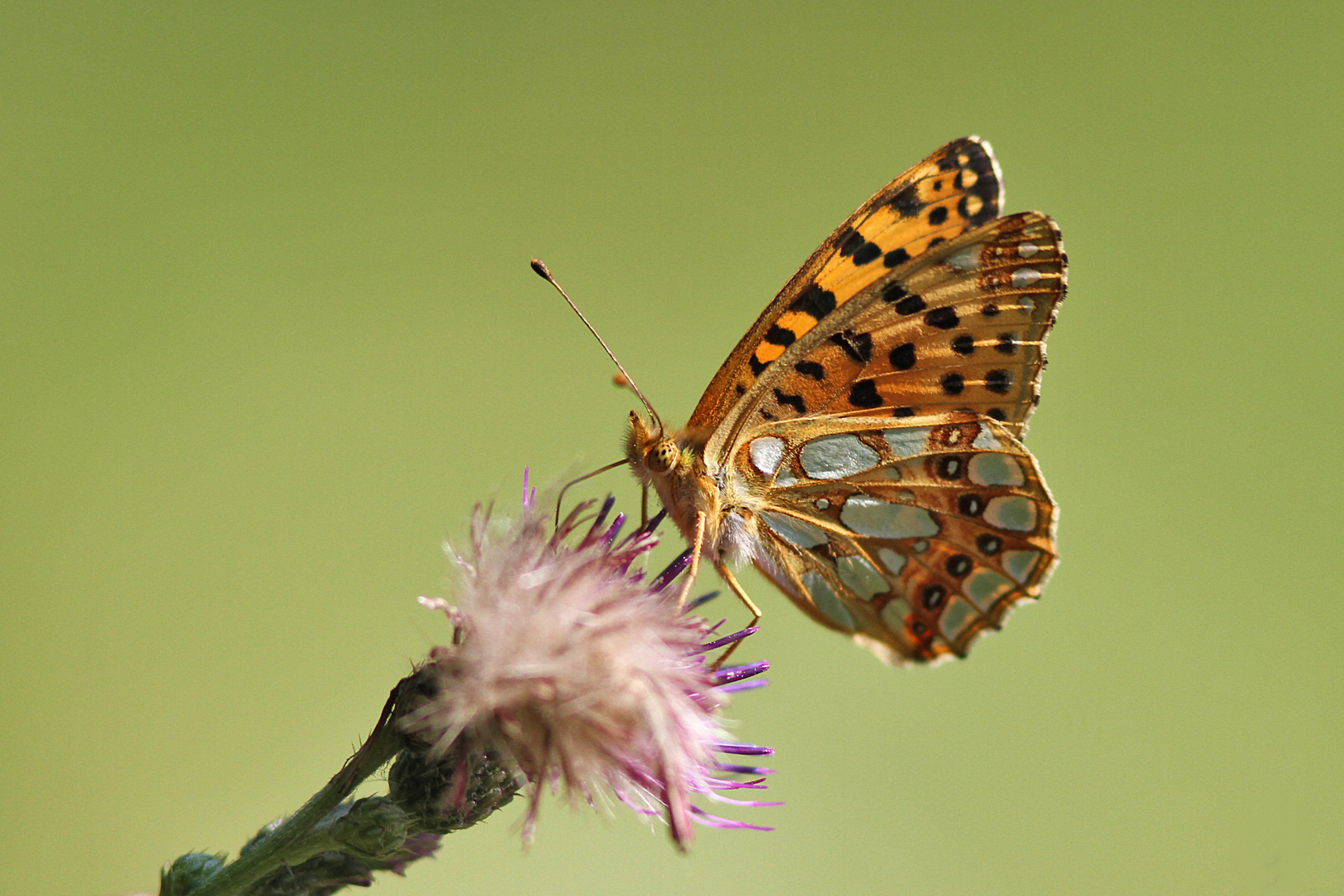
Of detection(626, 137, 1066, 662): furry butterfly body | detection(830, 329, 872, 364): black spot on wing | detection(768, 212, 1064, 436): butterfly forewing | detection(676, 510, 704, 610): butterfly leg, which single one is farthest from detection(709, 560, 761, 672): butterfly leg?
detection(830, 329, 872, 364): black spot on wing

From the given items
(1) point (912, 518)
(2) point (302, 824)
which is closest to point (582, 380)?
(1) point (912, 518)

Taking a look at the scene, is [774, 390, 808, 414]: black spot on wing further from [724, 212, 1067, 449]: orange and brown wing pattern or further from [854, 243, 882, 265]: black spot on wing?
[854, 243, 882, 265]: black spot on wing

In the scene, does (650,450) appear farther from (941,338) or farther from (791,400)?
(941,338)

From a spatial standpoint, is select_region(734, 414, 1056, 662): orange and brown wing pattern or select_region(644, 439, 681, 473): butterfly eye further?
select_region(734, 414, 1056, 662): orange and brown wing pattern

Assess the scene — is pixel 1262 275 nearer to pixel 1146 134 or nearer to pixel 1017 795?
pixel 1146 134

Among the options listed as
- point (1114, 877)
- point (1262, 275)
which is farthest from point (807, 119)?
point (1114, 877)

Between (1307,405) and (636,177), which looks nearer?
(1307,405)
